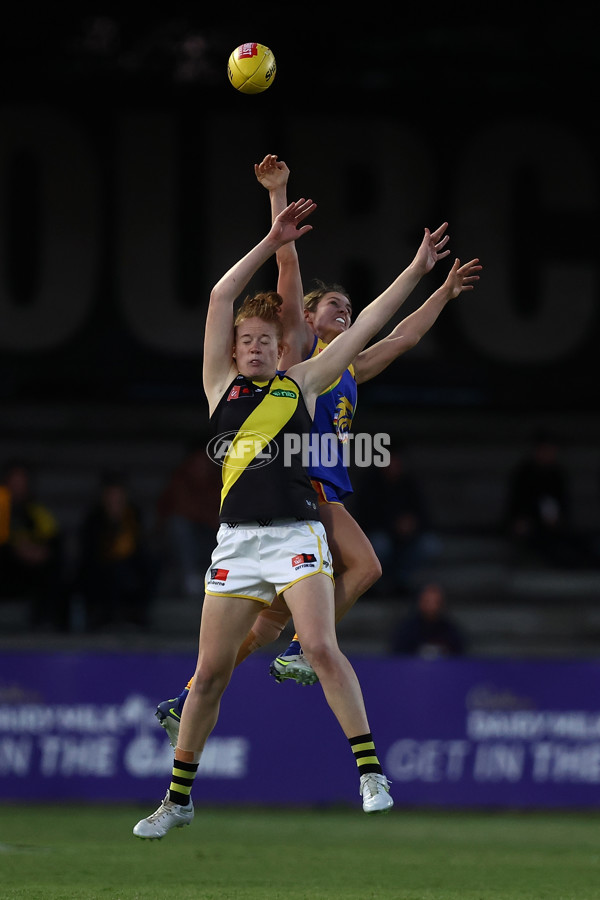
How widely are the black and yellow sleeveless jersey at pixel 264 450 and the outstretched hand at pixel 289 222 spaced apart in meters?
0.74

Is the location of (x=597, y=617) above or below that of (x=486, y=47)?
below

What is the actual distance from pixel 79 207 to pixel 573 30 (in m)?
7.21

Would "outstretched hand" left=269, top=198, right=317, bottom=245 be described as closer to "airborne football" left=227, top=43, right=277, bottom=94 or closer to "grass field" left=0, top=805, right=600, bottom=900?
"airborne football" left=227, top=43, right=277, bottom=94

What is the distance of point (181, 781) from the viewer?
285 inches

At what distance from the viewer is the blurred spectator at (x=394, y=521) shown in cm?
1686

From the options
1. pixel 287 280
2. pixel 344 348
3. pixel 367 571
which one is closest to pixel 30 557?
pixel 367 571

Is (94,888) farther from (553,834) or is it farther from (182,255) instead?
(182,255)

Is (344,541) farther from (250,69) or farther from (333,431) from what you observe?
(250,69)

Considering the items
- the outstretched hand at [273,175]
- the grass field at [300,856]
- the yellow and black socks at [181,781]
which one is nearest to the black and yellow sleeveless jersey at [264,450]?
the outstretched hand at [273,175]

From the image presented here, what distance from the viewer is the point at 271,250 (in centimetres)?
728

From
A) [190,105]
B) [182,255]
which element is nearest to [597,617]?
[182,255]

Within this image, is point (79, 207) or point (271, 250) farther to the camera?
point (79, 207)

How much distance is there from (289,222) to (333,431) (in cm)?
119

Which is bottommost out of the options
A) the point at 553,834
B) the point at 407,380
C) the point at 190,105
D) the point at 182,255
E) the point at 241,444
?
the point at 553,834
